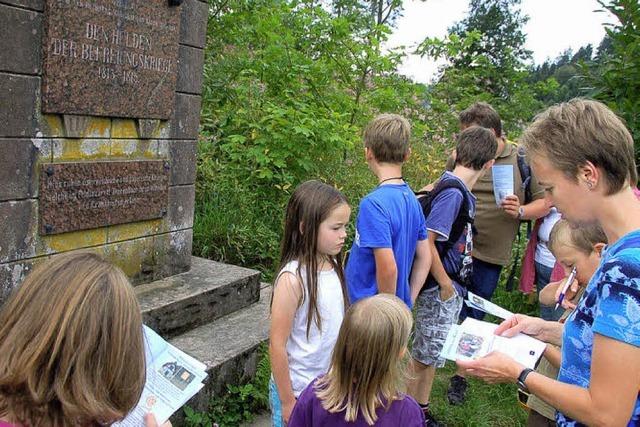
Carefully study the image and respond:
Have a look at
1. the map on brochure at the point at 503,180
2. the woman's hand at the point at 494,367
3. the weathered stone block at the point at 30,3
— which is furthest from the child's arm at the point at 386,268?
the weathered stone block at the point at 30,3

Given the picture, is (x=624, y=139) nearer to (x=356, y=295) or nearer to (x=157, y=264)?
(x=356, y=295)

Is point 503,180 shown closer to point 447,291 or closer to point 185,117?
point 447,291

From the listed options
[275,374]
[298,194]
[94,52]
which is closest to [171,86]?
[94,52]

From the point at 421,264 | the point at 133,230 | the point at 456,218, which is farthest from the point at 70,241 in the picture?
the point at 456,218

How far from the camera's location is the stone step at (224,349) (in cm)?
310

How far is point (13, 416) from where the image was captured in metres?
1.17

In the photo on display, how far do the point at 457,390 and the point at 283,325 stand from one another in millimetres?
2101

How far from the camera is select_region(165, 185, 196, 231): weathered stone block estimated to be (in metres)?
3.71

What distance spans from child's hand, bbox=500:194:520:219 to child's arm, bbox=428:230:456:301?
Answer: 803 millimetres

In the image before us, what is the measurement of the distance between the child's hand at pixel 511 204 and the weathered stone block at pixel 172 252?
2.19 meters

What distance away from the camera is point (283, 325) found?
6.95ft

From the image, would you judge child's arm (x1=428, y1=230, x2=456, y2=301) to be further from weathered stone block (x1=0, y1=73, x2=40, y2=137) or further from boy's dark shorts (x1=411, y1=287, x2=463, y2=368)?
weathered stone block (x1=0, y1=73, x2=40, y2=137)

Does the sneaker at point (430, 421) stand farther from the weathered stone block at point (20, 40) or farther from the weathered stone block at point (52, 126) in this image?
the weathered stone block at point (20, 40)

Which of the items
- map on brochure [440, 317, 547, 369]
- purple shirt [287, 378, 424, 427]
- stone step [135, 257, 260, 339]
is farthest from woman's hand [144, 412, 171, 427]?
stone step [135, 257, 260, 339]
